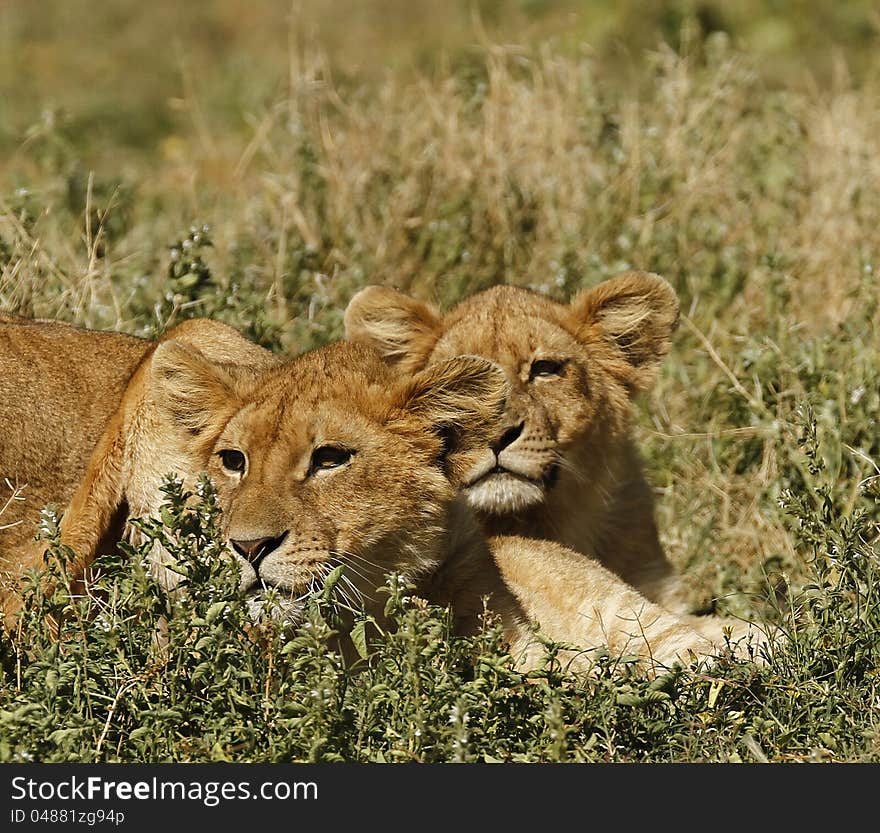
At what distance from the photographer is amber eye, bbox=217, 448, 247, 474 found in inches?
166

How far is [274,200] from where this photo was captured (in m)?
7.84

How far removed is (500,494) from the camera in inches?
194

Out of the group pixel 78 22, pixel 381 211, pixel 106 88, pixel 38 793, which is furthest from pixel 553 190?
pixel 78 22

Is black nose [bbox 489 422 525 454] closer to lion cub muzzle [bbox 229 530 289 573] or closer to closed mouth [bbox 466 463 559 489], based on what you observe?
closed mouth [bbox 466 463 559 489]

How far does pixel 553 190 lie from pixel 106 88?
790 centimetres

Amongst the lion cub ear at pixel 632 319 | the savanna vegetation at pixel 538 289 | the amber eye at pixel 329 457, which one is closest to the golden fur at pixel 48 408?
the savanna vegetation at pixel 538 289

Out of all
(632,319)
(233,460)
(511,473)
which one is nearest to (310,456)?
(233,460)

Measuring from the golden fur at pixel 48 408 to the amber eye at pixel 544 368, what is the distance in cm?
106

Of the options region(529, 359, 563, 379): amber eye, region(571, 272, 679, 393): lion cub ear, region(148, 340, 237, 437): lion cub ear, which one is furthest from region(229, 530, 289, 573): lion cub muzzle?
region(571, 272, 679, 393): lion cub ear

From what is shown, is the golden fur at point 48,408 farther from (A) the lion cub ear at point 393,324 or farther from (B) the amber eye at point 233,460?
(A) the lion cub ear at point 393,324

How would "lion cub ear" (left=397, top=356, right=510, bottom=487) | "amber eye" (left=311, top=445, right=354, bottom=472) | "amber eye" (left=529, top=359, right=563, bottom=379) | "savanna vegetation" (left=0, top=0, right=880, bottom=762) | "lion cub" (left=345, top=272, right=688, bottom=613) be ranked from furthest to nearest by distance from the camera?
"amber eye" (left=529, top=359, right=563, bottom=379) < "lion cub" (left=345, top=272, right=688, bottom=613) < "lion cub ear" (left=397, top=356, right=510, bottom=487) < "amber eye" (left=311, top=445, right=354, bottom=472) < "savanna vegetation" (left=0, top=0, right=880, bottom=762)

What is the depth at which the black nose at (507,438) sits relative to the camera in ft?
16.0

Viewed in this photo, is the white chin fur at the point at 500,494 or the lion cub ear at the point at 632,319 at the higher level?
the lion cub ear at the point at 632,319

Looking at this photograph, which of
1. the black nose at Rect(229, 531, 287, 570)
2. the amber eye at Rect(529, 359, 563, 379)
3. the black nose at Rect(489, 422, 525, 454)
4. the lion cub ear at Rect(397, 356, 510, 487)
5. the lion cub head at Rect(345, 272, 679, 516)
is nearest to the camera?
the black nose at Rect(229, 531, 287, 570)
